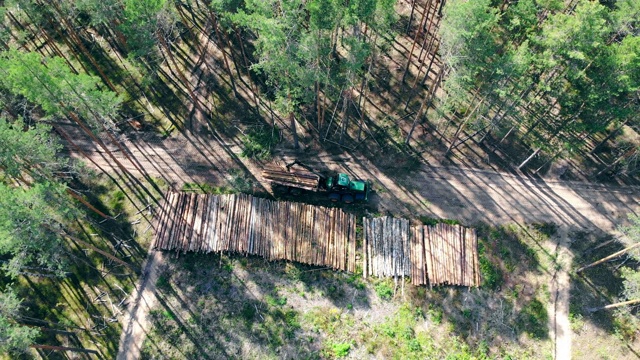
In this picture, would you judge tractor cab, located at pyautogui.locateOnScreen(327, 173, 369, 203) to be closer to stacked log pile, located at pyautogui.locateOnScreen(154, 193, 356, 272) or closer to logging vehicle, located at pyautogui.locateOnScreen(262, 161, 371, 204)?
logging vehicle, located at pyautogui.locateOnScreen(262, 161, 371, 204)

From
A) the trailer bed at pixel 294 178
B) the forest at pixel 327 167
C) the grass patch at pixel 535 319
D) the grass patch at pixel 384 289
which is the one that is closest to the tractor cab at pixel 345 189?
the forest at pixel 327 167

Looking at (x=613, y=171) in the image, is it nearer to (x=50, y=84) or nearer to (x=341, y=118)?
(x=341, y=118)

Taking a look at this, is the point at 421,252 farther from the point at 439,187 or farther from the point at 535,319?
the point at 535,319

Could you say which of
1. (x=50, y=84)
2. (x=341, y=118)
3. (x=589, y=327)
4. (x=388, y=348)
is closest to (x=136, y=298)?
(x=50, y=84)

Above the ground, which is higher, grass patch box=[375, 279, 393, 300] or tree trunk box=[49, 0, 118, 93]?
tree trunk box=[49, 0, 118, 93]

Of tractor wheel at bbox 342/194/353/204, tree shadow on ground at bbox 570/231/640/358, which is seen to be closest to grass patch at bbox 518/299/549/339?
tree shadow on ground at bbox 570/231/640/358

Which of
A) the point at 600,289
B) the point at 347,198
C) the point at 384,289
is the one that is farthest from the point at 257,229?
the point at 600,289

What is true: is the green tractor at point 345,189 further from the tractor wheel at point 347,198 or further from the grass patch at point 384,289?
the grass patch at point 384,289
